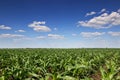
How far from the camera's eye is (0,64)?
45.9 feet

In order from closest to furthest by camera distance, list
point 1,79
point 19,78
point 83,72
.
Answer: point 1,79 → point 19,78 → point 83,72

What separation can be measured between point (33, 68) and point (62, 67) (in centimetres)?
206

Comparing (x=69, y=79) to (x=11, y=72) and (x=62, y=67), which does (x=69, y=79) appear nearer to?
(x=11, y=72)

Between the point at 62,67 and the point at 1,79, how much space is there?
514 cm

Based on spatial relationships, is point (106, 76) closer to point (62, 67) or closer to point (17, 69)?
point (17, 69)

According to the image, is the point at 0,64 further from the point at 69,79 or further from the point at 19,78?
the point at 69,79

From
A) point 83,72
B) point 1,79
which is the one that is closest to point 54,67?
point 83,72

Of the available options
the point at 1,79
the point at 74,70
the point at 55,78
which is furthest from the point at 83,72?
the point at 1,79

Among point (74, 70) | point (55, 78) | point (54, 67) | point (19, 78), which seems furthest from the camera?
point (54, 67)

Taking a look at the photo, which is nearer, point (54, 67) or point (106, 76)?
point (106, 76)

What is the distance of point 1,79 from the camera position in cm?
586

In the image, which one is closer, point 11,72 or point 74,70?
point 11,72

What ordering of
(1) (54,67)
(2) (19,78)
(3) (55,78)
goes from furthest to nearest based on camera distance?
1. (1) (54,67)
2. (2) (19,78)
3. (3) (55,78)

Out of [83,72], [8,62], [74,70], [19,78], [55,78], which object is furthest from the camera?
[8,62]
